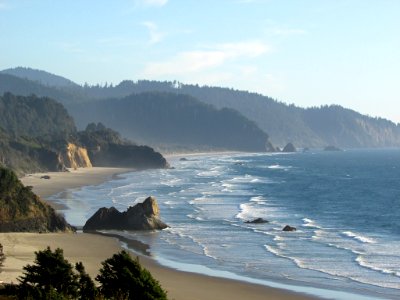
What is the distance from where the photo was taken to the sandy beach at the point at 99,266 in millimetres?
36000

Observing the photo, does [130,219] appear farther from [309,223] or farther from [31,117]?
[31,117]

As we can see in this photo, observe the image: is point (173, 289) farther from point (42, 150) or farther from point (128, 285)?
point (42, 150)

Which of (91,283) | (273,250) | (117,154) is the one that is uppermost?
(117,154)

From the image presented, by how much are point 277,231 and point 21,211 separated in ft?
65.7

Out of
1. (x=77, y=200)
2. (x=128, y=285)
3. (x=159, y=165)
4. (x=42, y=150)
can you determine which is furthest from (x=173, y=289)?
(x=159, y=165)

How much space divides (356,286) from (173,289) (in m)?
9.57

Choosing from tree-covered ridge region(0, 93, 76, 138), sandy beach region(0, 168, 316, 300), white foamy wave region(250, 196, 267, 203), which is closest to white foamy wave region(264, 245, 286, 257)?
sandy beach region(0, 168, 316, 300)

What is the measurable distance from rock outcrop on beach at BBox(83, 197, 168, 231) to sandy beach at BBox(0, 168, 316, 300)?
3.47 meters

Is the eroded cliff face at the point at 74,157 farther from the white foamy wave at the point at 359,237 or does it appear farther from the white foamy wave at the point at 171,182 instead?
A: the white foamy wave at the point at 359,237

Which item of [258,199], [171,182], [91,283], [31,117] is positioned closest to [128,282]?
[91,283]

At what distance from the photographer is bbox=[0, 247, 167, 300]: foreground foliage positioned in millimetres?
24438

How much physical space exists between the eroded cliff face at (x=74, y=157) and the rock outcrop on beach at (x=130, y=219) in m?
76.9

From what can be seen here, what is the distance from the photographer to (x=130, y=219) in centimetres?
5778

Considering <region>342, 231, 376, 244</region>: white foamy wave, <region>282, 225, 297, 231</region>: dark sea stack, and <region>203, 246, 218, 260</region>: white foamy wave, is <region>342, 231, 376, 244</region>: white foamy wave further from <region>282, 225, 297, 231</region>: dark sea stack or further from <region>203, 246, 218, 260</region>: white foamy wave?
<region>203, 246, 218, 260</region>: white foamy wave
